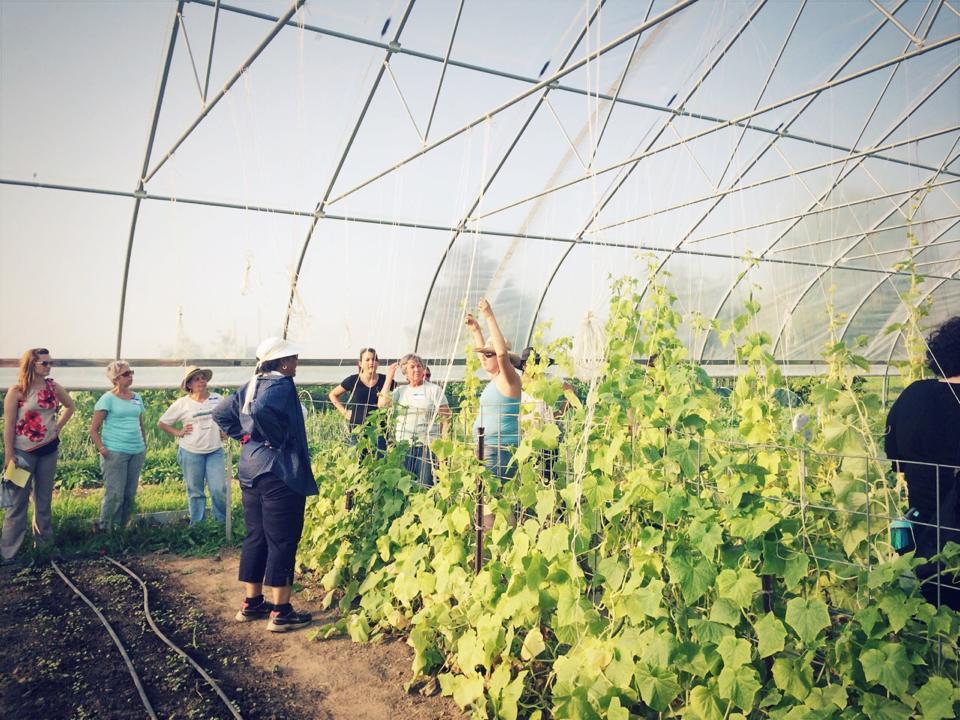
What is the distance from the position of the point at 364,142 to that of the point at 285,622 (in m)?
4.96

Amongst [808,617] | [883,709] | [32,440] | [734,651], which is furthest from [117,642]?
[883,709]

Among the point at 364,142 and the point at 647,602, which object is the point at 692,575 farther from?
the point at 364,142

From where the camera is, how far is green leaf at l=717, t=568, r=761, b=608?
2.01 m

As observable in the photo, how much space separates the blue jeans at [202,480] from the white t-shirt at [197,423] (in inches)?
2.4

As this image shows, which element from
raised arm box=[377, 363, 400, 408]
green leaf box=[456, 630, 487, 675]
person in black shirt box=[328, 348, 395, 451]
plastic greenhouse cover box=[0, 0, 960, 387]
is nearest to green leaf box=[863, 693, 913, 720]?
green leaf box=[456, 630, 487, 675]

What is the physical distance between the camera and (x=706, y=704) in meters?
2.05

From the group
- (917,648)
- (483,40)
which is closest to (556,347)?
(917,648)

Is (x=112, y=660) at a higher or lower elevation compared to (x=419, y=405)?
lower

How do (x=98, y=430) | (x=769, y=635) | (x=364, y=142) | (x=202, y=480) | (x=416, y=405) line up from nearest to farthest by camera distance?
(x=769, y=635) → (x=416, y=405) → (x=98, y=430) → (x=202, y=480) → (x=364, y=142)

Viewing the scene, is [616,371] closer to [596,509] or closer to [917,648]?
[596,509]

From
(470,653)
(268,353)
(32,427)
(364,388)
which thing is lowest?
(470,653)

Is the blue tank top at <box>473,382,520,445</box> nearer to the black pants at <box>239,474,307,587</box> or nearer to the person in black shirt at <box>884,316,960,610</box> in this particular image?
the black pants at <box>239,474,307,587</box>

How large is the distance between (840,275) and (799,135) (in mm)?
5406

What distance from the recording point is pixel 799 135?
25.7 feet
